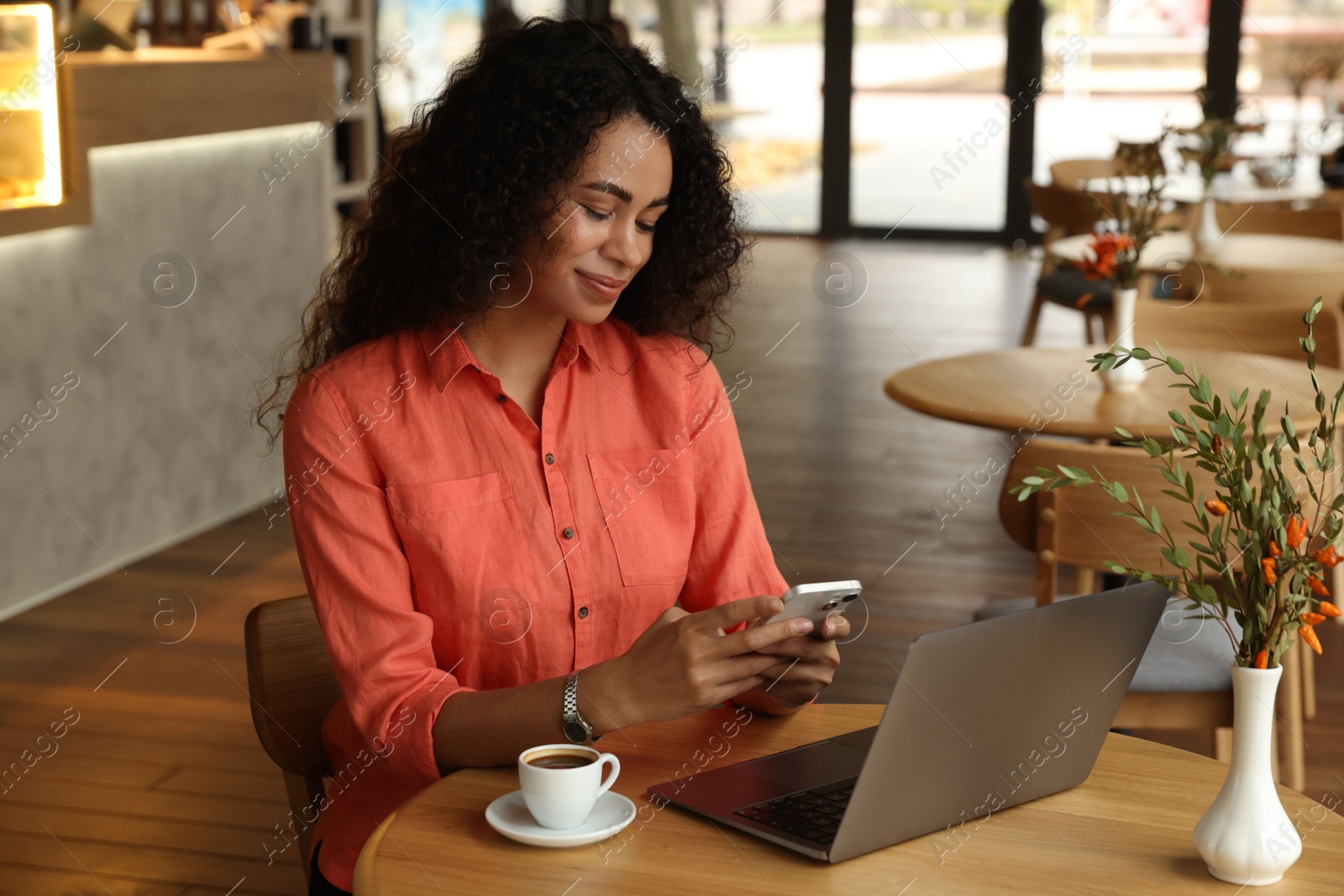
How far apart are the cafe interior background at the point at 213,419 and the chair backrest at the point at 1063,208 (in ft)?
0.07

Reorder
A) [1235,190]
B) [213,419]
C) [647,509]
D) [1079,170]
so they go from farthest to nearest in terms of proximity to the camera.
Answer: [1079,170] < [1235,190] < [213,419] < [647,509]

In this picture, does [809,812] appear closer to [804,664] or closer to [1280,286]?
[804,664]

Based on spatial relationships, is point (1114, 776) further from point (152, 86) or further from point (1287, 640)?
point (152, 86)

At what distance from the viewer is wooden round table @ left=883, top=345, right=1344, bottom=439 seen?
276cm

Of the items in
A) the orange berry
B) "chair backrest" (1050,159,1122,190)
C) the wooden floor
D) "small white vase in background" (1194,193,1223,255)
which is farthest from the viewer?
"chair backrest" (1050,159,1122,190)

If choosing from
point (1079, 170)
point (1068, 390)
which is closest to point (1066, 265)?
point (1079, 170)

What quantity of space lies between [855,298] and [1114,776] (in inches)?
293

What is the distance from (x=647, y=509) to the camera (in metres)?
1.55

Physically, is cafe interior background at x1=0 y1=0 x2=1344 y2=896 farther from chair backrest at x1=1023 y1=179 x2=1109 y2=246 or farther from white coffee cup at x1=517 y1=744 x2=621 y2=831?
white coffee cup at x1=517 y1=744 x2=621 y2=831

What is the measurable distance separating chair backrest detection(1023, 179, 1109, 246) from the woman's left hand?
4.43 m

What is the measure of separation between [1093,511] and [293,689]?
1231mm

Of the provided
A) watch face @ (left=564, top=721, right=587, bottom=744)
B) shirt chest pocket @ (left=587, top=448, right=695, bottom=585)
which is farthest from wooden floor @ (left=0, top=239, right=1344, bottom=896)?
watch face @ (left=564, top=721, right=587, bottom=744)

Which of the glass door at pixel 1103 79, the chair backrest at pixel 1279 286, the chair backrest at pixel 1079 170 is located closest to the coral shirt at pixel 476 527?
the chair backrest at pixel 1279 286

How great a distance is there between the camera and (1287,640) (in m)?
1.06
